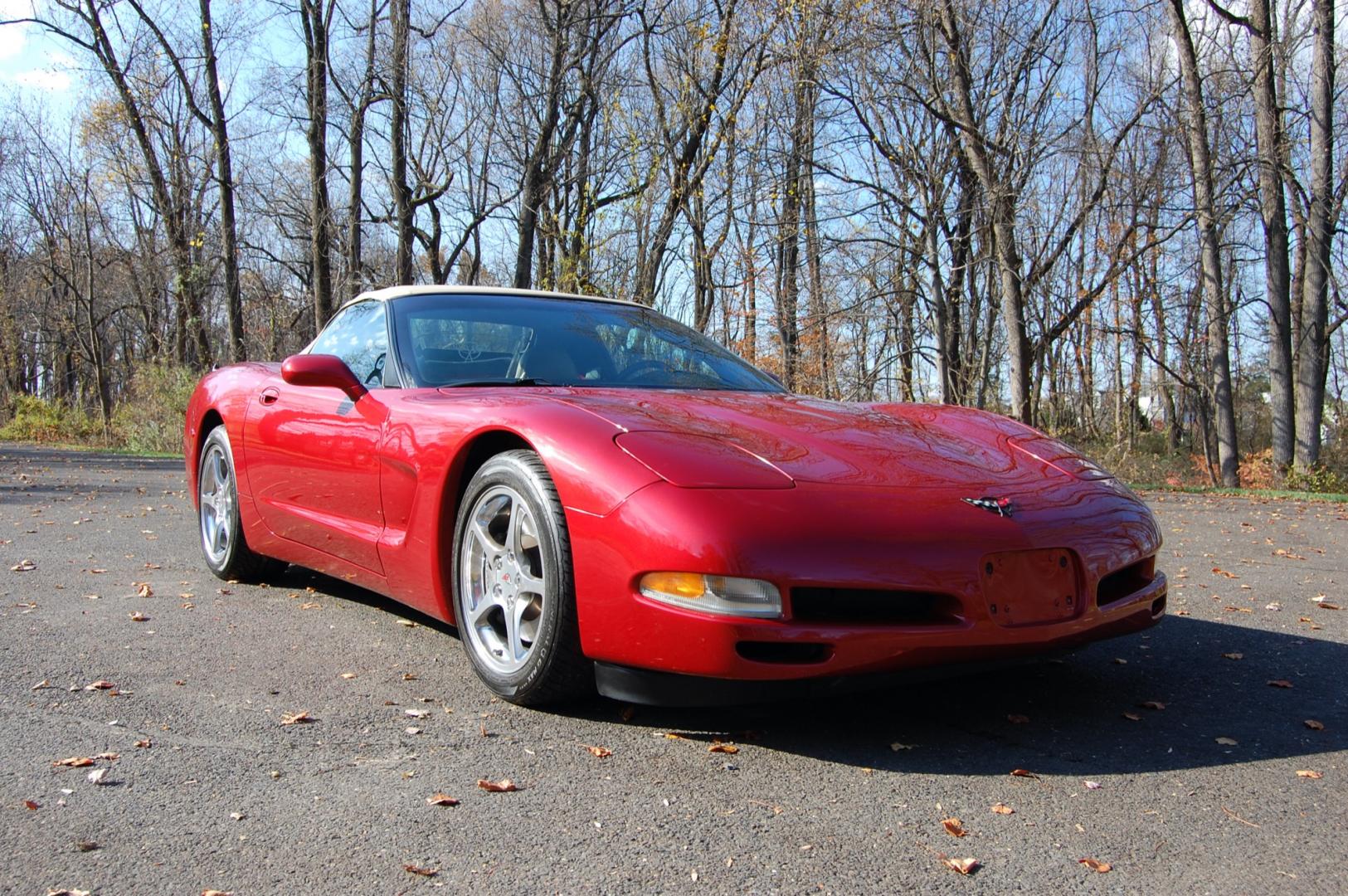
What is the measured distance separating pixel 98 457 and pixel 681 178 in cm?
1073

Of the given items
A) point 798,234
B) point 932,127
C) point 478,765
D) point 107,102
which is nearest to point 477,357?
point 478,765

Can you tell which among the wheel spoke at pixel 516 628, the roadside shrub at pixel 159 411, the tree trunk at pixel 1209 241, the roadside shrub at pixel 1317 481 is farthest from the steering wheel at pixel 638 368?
the roadside shrub at pixel 159 411

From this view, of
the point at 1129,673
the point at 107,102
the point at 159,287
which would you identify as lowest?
the point at 1129,673

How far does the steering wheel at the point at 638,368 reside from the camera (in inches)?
145

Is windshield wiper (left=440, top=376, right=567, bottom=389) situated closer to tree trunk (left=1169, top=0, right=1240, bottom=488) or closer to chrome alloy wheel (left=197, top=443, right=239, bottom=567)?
chrome alloy wheel (left=197, top=443, right=239, bottom=567)

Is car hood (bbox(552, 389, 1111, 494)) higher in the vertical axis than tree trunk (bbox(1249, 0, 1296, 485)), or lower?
lower

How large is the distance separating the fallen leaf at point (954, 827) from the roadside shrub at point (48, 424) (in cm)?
2785

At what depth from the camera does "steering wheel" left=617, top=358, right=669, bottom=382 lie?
12.1ft

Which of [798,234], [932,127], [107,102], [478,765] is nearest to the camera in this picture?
[478,765]

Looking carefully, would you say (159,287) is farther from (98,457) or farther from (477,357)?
(477,357)

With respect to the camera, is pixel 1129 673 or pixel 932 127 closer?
pixel 1129 673

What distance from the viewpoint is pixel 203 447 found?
201 inches

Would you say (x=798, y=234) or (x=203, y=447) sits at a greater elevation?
(x=798, y=234)

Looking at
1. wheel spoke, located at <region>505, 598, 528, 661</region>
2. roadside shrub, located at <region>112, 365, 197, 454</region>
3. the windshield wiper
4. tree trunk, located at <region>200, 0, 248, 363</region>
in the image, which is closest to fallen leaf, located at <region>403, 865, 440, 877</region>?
wheel spoke, located at <region>505, 598, 528, 661</region>
